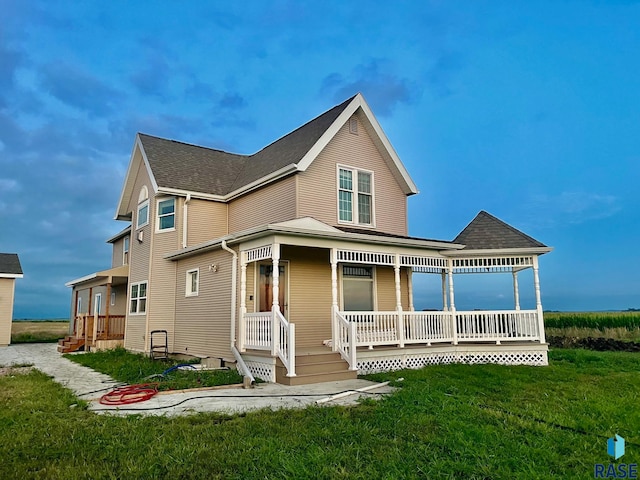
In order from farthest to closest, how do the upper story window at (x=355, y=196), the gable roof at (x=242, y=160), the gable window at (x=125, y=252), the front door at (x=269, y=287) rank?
the gable window at (x=125, y=252) → the upper story window at (x=355, y=196) → the gable roof at (x=242, y=160) → the front door at (x=269, y=287)

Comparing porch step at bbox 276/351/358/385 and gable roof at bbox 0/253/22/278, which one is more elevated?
gable roof at bbox 0/253/22/278

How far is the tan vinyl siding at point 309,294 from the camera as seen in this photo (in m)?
12.3

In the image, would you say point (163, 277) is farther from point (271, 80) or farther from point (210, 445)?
point (271, 80)

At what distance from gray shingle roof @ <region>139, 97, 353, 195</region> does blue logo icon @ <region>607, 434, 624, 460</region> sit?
397 inches

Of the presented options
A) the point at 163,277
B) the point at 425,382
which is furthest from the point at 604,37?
the point at 163,277

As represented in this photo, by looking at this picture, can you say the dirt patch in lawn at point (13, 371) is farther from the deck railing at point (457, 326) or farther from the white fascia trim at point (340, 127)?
the white fascia trim at point (340, 127)

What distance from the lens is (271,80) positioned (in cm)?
2459

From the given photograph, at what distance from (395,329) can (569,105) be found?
1982 centimetres

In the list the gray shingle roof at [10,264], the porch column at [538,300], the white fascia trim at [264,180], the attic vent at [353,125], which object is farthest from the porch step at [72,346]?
the porch column at [538,300]

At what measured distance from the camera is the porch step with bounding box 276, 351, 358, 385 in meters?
9.57

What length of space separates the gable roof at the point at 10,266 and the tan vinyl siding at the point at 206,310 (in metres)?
12.7

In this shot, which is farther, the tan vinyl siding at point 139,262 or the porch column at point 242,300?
the tan vinyl siding at point 139,262

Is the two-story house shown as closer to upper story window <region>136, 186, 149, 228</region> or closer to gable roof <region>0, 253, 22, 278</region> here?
upper story window <region>136, 186, 149, 228</region>

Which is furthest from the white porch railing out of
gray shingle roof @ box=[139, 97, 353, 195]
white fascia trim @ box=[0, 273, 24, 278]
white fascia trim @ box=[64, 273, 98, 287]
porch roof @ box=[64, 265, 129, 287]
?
white fascia trim @ box=[0, 273, 24, 278]
